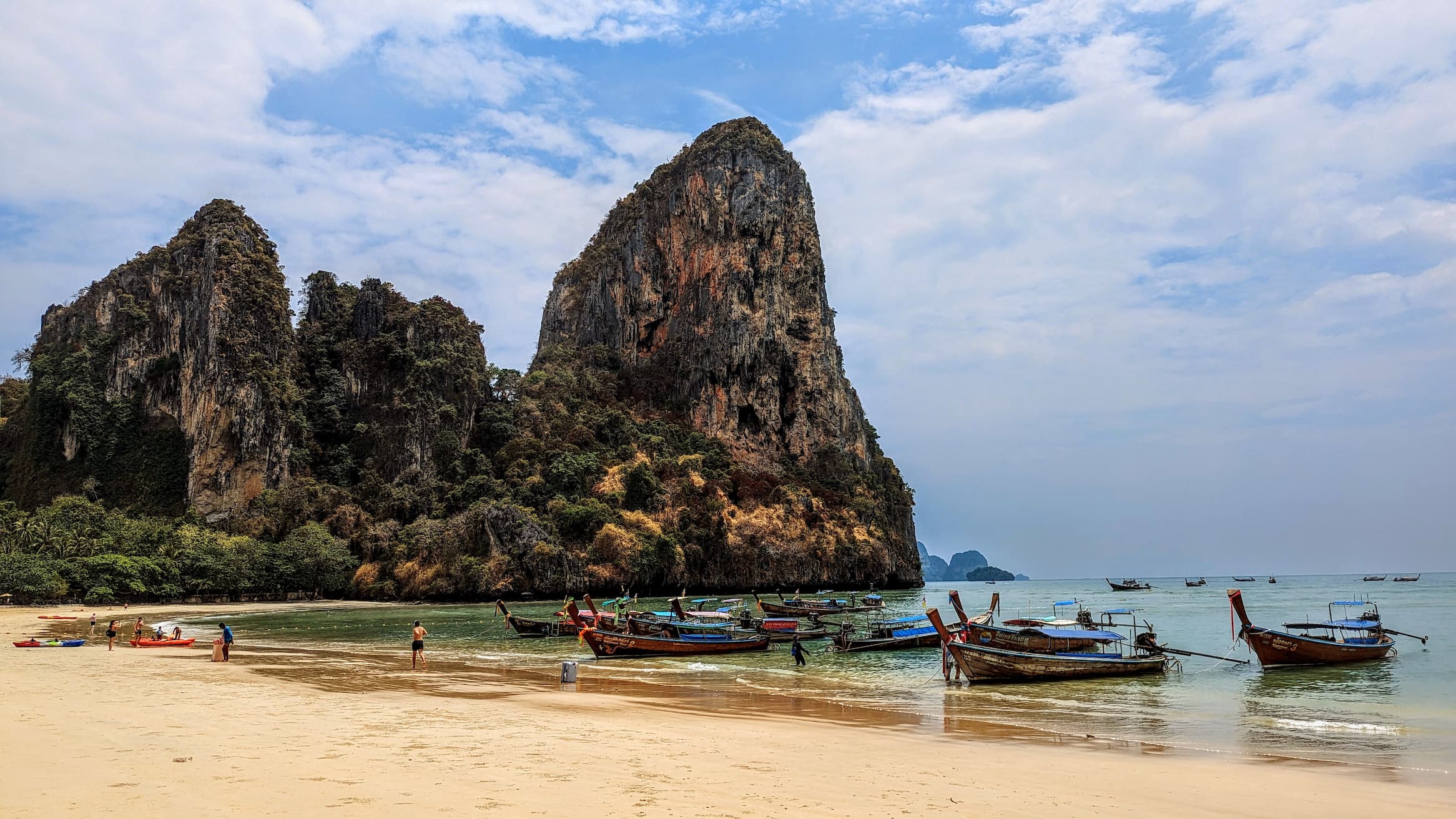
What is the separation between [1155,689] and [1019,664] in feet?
11.0

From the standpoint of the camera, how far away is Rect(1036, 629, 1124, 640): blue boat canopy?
982 inches

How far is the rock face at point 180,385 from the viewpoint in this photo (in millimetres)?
74875

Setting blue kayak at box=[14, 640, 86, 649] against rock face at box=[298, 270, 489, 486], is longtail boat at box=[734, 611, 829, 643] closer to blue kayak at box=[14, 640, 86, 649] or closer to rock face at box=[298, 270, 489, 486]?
blue kayak at box=[14, 640, 86, 649]

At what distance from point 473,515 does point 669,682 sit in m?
48.4

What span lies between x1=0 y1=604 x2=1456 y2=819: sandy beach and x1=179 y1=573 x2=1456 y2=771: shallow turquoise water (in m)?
2.29

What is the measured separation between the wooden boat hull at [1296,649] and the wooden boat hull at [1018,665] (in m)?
5.09

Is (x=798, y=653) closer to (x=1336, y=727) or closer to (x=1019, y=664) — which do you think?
(x=1019, y=664)

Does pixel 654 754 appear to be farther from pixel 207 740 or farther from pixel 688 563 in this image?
pixel 688 563

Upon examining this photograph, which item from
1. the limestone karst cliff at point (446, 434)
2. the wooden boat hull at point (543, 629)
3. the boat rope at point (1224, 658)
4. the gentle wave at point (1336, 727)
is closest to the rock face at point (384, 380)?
the limestone karst cliff at point (446, 434)

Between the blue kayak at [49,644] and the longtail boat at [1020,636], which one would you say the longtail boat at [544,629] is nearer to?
the blue kayak at [49,644]

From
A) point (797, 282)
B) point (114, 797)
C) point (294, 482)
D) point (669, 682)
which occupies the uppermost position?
point (797, 282)

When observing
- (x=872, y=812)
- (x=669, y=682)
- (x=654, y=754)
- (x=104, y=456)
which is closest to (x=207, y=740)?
(x=654, y=754)

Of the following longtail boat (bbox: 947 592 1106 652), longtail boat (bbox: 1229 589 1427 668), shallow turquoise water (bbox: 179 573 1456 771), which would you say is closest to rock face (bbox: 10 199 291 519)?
shallow turquoise water (bbox: 179 573 1456 771)

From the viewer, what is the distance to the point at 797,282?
9912 cm
